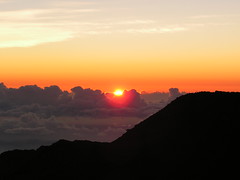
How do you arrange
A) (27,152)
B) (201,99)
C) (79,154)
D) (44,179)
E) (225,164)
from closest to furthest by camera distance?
(225,164)
(44,179)
(79,154)
(201,99)
(27,152)

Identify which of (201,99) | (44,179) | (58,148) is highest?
(201,99)

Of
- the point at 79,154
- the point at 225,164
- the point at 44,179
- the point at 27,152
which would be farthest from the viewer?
the point at 27,152

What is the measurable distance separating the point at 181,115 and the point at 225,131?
38.5ft

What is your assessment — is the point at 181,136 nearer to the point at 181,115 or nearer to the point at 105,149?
the point at 181,115

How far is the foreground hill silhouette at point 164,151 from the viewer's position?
85.6m

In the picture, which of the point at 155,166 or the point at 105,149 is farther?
the point at 105,149

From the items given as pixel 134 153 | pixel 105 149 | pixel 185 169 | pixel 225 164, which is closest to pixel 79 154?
pixel 105 149

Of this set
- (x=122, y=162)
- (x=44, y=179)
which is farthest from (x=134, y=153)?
(x=44, y=179)

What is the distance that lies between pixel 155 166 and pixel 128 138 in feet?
52.7

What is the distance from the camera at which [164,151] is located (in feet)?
302

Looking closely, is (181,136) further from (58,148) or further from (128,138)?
(58,148)

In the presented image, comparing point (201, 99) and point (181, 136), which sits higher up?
point (201, 99)

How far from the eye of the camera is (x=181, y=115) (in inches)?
4028

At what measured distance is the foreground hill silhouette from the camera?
3371 inches
